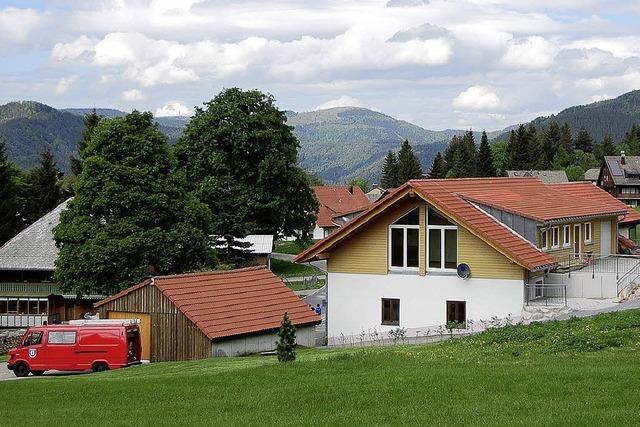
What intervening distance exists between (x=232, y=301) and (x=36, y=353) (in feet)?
22.7

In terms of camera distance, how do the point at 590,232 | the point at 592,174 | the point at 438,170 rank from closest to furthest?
the point at 590,232 < the point at 438,170 < the point at 592,174

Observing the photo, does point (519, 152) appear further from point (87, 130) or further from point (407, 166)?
point (87, 130)

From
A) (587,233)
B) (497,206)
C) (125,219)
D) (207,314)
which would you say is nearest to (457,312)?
(497,206)

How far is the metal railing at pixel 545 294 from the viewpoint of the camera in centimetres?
3316

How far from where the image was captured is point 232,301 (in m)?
33.9

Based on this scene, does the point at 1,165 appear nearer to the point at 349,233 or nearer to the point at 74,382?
the point at 349,233

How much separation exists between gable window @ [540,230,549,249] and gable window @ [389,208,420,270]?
499 centimetres

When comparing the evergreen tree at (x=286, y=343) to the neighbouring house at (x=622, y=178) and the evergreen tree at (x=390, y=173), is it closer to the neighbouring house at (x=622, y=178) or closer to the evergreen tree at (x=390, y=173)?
the neighbouring house at (x=622, y=178)

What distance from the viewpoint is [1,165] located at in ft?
237

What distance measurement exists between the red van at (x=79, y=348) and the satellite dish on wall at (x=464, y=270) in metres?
11.3

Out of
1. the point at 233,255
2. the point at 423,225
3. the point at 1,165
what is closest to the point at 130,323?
the point at 423,225

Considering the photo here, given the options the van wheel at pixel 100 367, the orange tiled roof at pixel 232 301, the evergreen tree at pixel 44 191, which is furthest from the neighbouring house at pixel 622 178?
the van wheel at pixel 100 367

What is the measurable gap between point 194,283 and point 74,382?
11151mm

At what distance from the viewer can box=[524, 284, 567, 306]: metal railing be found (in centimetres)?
3316
